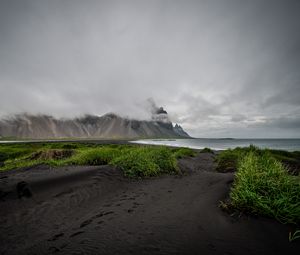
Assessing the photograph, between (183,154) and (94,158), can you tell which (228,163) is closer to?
(183,154)

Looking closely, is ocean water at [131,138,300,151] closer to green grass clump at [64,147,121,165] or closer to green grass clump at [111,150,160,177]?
green grass clump at [111,150,160,177]

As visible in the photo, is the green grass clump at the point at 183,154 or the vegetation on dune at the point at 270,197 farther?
the green grass clump at the point at 183,154

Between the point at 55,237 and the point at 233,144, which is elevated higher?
the point at 233,144

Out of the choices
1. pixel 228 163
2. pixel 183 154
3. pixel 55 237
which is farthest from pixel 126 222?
pixel 183 154

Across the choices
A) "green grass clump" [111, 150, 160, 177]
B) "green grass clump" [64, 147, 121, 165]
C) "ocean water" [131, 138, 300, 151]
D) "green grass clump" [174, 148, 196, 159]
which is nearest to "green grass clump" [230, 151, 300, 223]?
"green grass clump" [111, 150, 160, 177]

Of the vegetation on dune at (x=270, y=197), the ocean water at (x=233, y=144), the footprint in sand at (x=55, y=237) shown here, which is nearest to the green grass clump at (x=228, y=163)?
the vegetation on dune at (x=270, y=197)

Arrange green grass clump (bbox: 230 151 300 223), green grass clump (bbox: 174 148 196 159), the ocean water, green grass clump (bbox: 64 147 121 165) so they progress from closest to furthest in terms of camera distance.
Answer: green grass clump (bbox: 230 151 300 223) → green grass clump (bbox: 64 147 121 165) → green grass clump (bbox: 174 148 196 159) → the ocean water

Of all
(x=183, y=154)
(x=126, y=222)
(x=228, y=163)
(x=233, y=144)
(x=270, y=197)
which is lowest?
(x=126, y=222)

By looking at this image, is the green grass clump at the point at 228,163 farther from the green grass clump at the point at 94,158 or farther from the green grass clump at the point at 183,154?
the green grass clump at the point at 94,158

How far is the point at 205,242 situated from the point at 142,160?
5.63 m

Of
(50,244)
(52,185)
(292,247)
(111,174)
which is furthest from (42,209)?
(292,247)

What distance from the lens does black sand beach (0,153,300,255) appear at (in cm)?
260

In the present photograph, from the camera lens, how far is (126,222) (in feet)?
11.4

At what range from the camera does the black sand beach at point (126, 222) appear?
2.60m
